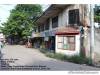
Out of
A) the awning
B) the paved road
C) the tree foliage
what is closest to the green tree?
the tree foliage

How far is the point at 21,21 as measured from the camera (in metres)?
7.63

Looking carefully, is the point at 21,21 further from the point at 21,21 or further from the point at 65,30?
the point at 65,30

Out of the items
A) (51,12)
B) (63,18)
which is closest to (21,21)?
(51,12)

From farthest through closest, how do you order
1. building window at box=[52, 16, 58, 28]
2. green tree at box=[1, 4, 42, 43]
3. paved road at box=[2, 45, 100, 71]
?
building window at box=[52, 16, 58, 28] < green tree at box=[1, 4, 42, 43] < paved road at box=[2, 45, 100, 71]

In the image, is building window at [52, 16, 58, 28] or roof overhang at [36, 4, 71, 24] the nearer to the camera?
roof overhang at [36, 4, 71, 24]

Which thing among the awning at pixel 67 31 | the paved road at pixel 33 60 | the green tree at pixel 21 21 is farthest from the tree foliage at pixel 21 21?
the awning at pixel 67 31

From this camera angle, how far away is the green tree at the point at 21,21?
7574mm

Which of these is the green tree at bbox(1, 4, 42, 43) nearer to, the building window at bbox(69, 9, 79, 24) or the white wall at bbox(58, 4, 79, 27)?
the white wall at bbox(58, 4, 79, 27)

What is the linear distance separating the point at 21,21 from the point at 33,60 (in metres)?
0.51

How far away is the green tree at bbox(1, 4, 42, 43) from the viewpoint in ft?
24.8

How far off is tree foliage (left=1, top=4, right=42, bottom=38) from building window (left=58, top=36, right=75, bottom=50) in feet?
1.38

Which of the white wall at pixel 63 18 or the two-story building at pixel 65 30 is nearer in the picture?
the two-story building at pixel 65 30

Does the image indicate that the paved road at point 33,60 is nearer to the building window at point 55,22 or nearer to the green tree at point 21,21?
the green tree at point 21,21
